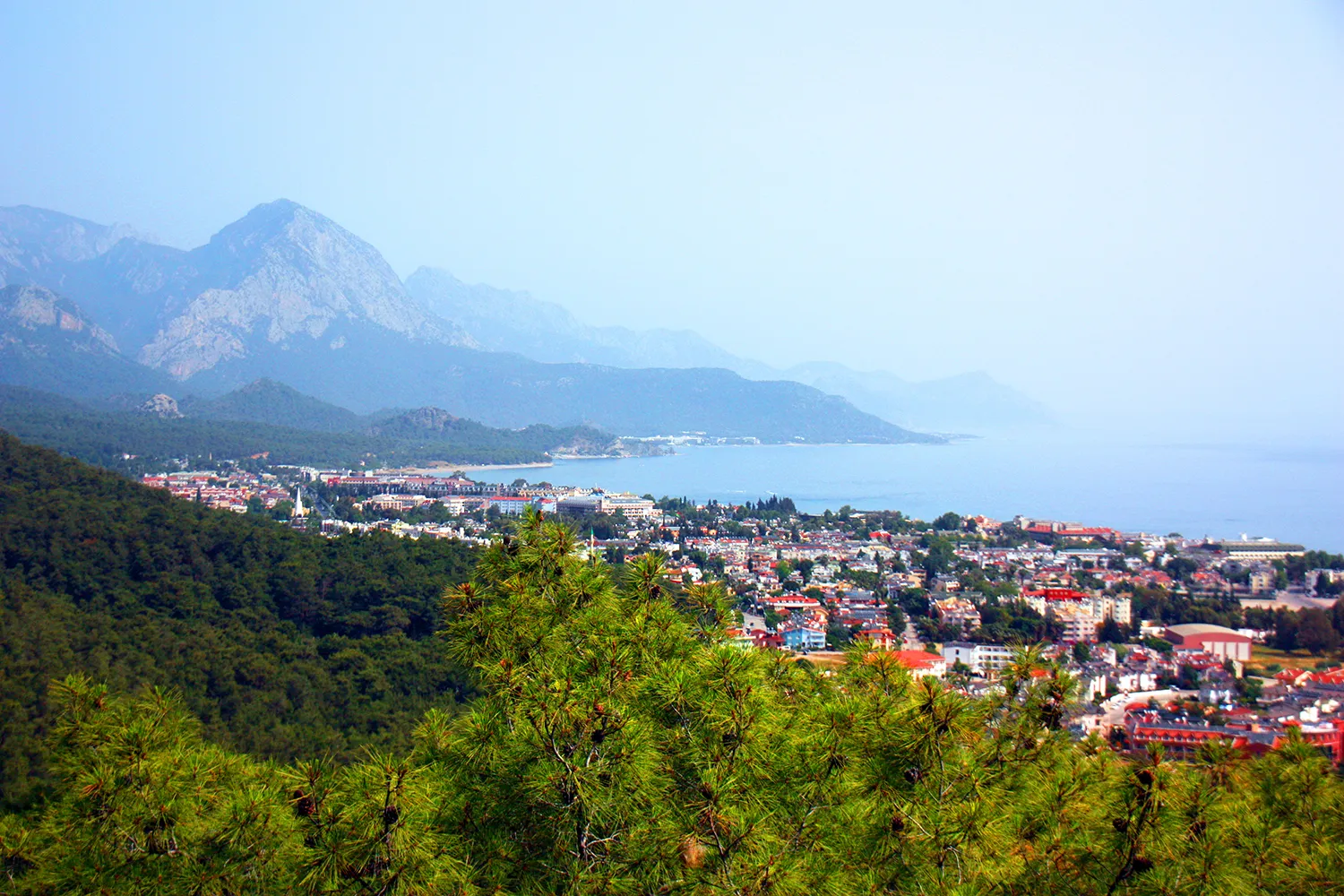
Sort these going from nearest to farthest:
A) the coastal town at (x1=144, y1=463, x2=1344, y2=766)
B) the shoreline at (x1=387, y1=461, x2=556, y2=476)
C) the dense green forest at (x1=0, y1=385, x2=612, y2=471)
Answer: the coastal town at (x1=144, y1=463, x2=1344, y2=766) → the dense green forest at (x1=0, y1=385, x2=612, y2=471) → the shoreline at (x1=387, y1=461, x2=556, y2=476)

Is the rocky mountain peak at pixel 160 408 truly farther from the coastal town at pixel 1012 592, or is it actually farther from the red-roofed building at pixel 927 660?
the red-roofed building at pixel 927 660

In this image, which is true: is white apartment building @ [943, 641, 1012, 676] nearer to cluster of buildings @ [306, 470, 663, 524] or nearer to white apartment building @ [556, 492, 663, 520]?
cluster of buildings @ [306, 470, 663, 524]

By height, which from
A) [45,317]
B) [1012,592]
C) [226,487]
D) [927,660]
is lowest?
[226,487]

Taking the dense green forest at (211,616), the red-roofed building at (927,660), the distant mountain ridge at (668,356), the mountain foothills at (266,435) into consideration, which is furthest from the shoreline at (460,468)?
the distant mountain ridge at (668,356)

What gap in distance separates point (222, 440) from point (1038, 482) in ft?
118

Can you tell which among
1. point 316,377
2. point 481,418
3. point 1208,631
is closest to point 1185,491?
point 1208,631

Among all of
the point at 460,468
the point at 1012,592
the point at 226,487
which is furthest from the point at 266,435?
the point at 1012,592

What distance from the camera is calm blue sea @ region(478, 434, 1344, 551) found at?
33.1 m

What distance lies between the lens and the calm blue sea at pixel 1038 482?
109 ft

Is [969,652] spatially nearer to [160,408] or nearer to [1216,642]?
[1216,642]

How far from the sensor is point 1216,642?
43.2ft

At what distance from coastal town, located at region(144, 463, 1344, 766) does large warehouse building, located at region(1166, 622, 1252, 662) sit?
3 cm

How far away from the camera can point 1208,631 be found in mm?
13578

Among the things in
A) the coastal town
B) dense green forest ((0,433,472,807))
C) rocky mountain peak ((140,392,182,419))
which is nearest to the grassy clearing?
the coastal town
